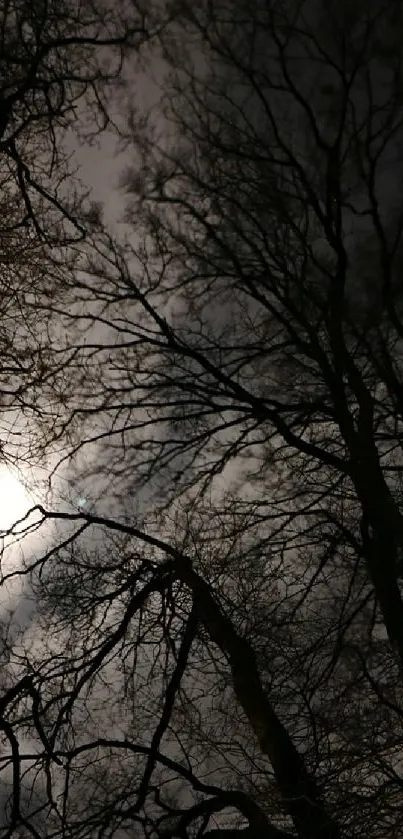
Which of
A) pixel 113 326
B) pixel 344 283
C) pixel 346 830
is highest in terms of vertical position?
pixel 113 326

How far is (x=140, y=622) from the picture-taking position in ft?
18.7

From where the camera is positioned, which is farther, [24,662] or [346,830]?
[24,662]

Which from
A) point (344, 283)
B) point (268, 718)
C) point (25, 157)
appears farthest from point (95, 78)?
point (268, 718)

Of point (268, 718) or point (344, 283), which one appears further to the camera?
point (344, 283)

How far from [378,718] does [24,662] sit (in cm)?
298

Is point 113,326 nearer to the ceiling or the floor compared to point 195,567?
nearer to the ceiling

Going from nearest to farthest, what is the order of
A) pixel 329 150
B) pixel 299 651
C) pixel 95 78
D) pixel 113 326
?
pixel 95 78
pixel 329 150
pixel 299 651
pixel 113 326

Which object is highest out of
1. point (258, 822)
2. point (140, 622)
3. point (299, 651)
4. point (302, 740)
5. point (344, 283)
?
point (344, 283)

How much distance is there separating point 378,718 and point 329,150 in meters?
4.67

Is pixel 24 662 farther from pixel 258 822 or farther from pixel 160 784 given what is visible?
pixel 258 822

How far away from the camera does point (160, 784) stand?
17.9 ft

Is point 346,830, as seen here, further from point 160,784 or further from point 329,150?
point 329,150

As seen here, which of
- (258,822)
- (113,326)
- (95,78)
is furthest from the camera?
(113,326)

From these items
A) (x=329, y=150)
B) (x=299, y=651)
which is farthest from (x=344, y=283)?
(x=299, y=651)
